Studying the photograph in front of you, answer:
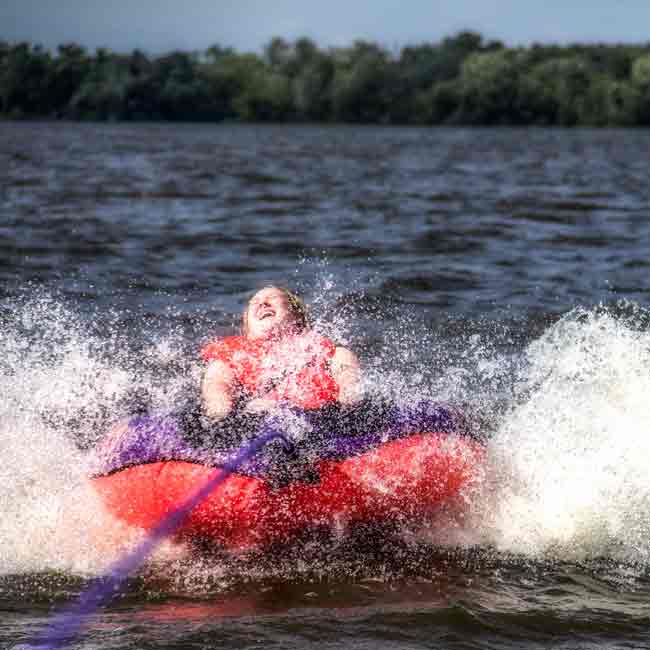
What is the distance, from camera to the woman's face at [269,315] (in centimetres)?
713

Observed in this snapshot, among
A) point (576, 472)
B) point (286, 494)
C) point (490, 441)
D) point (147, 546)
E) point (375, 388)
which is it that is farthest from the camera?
point (375, 388)

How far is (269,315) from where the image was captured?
7164mm

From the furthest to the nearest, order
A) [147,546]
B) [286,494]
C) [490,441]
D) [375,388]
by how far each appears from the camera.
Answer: [375,388]
[490,441]
[147,546]
[286,494]

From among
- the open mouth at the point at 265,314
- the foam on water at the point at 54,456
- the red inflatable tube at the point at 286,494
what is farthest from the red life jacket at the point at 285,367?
the foam on water at the point at 54,456

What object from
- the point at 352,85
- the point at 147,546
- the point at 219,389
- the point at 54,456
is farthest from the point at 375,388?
the point at 352,85

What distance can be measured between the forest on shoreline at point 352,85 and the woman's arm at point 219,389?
84.1m

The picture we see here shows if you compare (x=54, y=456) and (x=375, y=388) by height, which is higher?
(x=375, y=388)

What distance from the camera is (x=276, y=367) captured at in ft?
22.6

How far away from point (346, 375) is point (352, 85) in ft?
315

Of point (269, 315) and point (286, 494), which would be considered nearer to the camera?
point (286, 494)

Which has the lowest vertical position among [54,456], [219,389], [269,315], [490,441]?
[54,456]

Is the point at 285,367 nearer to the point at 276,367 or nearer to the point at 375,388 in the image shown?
the point at 276,367

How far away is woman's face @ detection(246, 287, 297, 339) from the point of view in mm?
7129

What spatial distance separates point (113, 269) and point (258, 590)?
28.7 feet
